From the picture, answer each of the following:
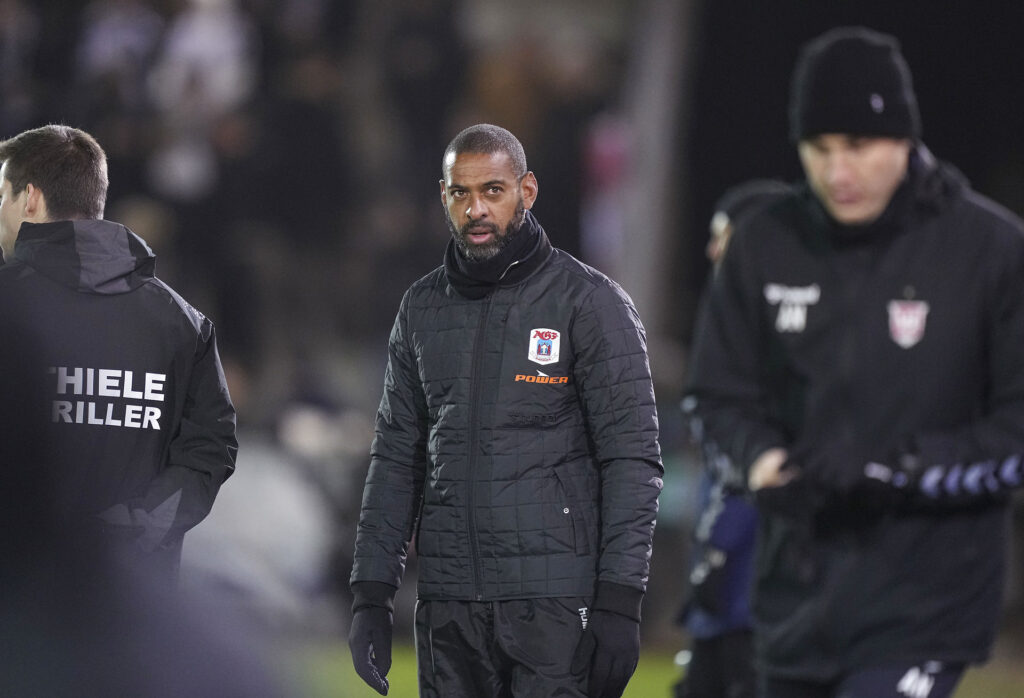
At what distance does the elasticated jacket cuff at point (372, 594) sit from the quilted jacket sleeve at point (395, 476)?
0.6 inches

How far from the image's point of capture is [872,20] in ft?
39.3

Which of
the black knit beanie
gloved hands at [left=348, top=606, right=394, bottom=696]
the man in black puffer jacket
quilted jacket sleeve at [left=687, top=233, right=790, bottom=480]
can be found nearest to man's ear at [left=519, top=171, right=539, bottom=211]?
the man in black puffer jacket

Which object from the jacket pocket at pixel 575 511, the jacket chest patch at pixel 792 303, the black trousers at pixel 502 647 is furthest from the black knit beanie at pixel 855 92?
the black trousers at pixel 502 647

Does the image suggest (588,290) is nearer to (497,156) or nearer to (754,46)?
(497,156)

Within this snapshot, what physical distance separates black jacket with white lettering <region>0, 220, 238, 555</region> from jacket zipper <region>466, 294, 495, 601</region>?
2.08 feet

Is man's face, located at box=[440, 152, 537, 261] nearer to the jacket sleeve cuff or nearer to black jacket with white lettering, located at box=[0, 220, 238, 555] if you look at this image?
black jacket with white lettering, located at box=[0, 220, 238, 555]

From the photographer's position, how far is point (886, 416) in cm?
338

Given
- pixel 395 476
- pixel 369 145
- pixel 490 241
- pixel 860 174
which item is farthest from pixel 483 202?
pixel 369 145

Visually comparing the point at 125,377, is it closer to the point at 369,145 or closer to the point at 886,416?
the point at 886,416

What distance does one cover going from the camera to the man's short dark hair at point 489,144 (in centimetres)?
427

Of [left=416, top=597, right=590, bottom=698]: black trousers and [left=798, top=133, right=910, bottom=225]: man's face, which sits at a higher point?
[left=798, top=133, right=910, bottom=225]: man's face

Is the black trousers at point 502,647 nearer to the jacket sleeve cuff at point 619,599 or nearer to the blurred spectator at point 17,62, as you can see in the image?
the jacket sleeve cuff at point 619,599

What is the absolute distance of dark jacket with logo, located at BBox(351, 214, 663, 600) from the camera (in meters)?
4.11

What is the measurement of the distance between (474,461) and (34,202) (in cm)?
130
